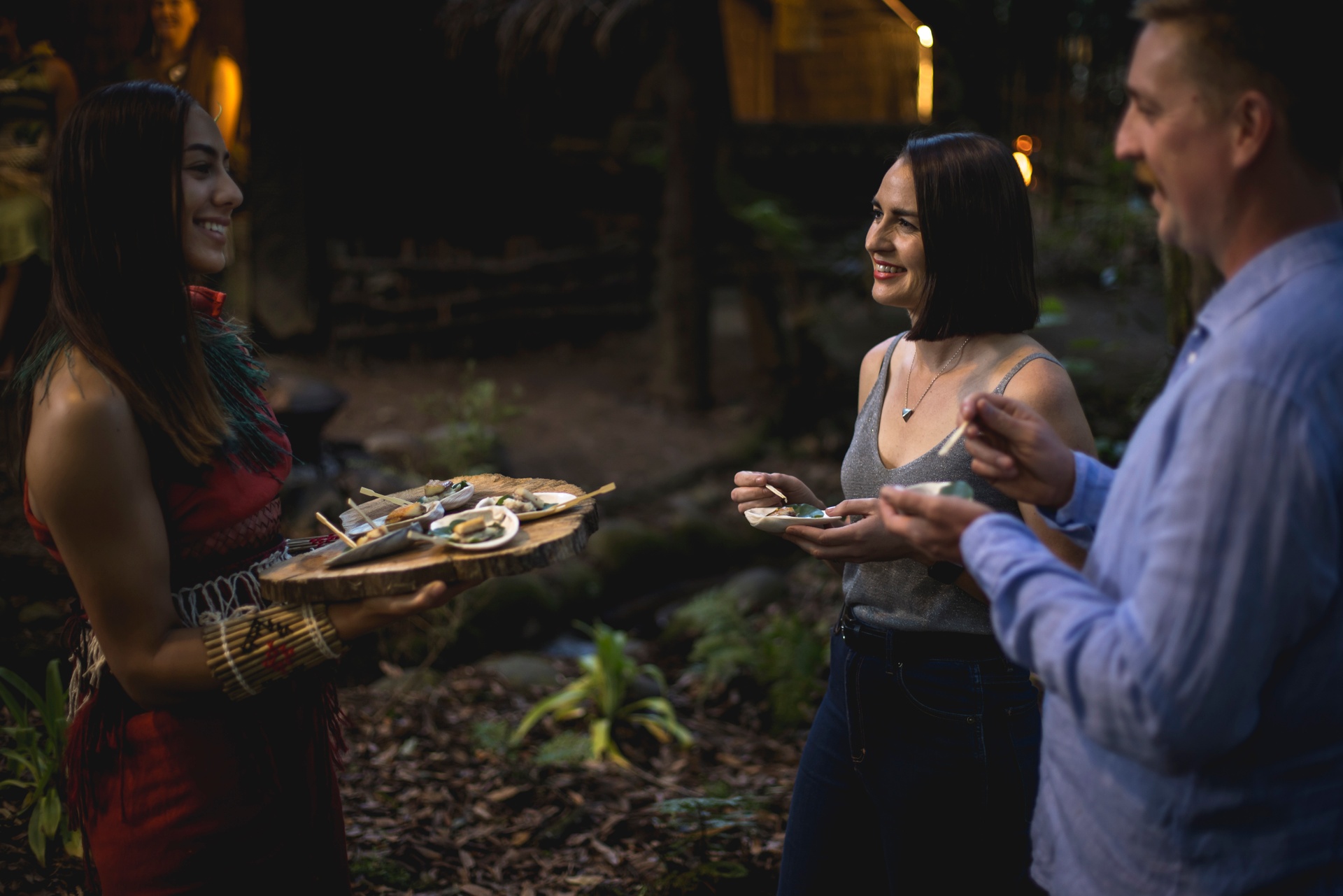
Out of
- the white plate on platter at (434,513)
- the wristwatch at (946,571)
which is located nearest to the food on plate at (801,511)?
the wristwatch at (946,571)

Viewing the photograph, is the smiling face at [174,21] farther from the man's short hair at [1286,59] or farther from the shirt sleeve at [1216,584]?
the shirt sleeve at [1216,584]

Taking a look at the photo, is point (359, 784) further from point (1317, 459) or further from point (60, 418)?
point (1317, 459)

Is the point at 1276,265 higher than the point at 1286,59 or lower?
lower

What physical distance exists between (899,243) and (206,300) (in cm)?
154

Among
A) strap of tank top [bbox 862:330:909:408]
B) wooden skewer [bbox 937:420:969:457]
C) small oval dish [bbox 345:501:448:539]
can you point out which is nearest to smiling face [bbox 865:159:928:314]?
strap of tank top [bbox 862:330:909:408]

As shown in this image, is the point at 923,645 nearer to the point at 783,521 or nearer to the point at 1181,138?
the point at 783,521

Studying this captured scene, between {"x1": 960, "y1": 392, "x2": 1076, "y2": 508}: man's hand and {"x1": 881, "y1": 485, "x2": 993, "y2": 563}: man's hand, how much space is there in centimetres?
22

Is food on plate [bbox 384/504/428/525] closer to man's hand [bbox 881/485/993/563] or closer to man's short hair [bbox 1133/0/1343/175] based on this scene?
man's hand [bbox 881/485/993/563]

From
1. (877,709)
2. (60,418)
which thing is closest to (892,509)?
(877,709)

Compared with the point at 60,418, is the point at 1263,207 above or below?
above

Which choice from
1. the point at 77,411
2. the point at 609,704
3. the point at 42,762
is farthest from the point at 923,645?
the point at 609,704

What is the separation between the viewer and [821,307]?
A: 9.53m

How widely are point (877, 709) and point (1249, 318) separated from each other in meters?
1.18

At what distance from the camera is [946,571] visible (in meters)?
2.11
